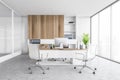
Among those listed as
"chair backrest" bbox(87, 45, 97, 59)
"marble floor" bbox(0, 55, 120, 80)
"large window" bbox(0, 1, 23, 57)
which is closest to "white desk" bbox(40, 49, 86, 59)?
"chair backrest" bbox(87, 45, 97, 59)

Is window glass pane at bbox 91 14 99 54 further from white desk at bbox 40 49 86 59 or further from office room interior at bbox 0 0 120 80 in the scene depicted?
white desk at bbox 40 49 86 59

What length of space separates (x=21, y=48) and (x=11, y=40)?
68.2 inches

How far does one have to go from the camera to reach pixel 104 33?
9180mm

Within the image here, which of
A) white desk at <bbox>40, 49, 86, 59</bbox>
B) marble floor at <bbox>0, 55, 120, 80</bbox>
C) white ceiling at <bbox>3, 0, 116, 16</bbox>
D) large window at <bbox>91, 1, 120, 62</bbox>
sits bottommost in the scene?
marble floor at <bbox>0, 55, 120, 80</bbox>

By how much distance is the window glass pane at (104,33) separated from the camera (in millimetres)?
8578

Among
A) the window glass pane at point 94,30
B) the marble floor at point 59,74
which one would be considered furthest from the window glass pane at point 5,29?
the window glass pane at point 94,30

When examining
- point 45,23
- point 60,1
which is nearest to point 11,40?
point 45,23

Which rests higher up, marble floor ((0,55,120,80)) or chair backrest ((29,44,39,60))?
chair backrest ((29,44,39,60))

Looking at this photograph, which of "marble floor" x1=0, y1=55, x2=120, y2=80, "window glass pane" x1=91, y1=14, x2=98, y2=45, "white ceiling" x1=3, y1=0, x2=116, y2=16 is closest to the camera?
"marble floor" x1=0, y1=55, x2=120, y2=80

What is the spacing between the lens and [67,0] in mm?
6527

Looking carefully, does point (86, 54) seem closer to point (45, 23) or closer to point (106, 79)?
point (106, 79)

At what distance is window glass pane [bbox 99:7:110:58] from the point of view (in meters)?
8.58

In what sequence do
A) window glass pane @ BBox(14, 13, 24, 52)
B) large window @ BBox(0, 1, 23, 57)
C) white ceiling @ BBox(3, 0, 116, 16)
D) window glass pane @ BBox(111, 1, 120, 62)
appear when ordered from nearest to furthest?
white ceiling @ BBox(3, 0, 116, 16) → window glass pane @ BBox(111, 1, 120, 62) → large window @ BBox(0, 1, 23, 57) → window glass pane @ BBox(14, 13, 24, 52)

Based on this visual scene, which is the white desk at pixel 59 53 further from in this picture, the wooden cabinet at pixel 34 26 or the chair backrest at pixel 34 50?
the wooden cabinet at pixel 34 26
